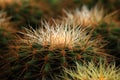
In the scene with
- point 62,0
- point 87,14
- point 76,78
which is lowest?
point 76,78

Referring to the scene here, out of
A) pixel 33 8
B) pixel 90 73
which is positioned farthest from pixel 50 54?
pixel 33 8

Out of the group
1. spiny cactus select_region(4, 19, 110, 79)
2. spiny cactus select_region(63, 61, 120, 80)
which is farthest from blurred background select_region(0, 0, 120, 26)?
spiny cactus select_region(63, 61, 120, 80)

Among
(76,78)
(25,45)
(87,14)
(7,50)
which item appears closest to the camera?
(76,78)

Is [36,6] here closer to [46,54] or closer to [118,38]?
[118,38]

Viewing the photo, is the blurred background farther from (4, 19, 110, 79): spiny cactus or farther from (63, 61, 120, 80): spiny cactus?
(63, 61, 120, 80): spiny cactus

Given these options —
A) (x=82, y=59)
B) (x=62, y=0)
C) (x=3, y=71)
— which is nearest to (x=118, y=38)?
(x=82, y=59)

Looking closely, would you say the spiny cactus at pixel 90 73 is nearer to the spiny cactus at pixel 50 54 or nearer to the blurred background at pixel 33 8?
the spiny cactus at pixel 50 54

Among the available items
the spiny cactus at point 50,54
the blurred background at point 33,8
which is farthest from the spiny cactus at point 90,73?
the blurred background at point 33,8

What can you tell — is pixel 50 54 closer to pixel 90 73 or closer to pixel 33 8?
pixel 90 73

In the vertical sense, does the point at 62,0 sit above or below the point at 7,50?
above
